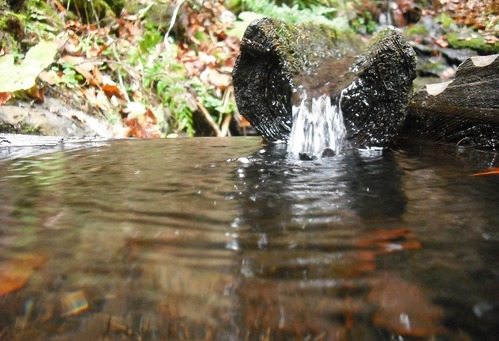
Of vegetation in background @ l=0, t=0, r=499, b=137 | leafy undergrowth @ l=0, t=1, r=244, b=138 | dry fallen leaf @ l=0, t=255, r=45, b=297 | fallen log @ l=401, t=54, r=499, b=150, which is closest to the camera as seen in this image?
dry fallen leaf @ l=0, t=255, r=45, b=297

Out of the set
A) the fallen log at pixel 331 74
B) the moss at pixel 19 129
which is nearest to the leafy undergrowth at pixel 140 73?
the moss at pixel 19 129

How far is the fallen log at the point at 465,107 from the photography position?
312 cm

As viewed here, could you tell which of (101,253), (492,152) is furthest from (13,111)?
(492,152)

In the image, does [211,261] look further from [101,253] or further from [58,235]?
[58,235]

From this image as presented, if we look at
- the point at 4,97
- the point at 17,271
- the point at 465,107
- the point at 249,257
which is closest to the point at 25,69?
the point at 4,97

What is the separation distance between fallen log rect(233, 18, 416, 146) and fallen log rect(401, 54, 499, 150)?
42cm

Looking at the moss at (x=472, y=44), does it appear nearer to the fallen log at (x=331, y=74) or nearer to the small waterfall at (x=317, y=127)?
the fallen log at (x=331, y=74)

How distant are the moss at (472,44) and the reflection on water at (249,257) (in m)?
7.09

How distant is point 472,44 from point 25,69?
26.7 ft

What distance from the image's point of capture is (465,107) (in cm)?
328

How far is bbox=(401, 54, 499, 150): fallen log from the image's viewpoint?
3.12 meters

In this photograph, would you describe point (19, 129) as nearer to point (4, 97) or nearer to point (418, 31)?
point (4, 97)

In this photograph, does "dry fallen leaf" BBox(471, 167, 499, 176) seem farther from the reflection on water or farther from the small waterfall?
the small waterfall

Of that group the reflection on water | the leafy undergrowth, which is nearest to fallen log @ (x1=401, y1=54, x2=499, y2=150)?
the reflection on water
